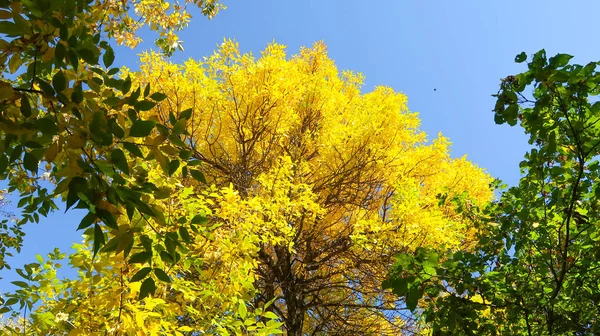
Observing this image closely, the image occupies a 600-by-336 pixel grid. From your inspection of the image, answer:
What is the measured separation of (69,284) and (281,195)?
2.41 m

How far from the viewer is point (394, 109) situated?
23.6 ft

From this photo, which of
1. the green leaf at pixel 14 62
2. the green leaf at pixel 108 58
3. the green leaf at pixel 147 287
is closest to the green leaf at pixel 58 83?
the green leaf at pixel 108 58

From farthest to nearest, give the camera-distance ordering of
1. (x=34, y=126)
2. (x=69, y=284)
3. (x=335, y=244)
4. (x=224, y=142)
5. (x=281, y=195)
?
(x=224, y=142) < (x=335, y=244) < (x=281, y=195) < (x=69, y=284) < (x=34, y=126)

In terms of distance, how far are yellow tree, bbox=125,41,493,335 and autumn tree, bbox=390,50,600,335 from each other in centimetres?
260

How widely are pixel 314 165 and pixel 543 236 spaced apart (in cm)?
499

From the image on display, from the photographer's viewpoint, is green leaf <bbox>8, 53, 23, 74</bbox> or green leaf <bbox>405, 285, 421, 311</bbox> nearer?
green leaf <bbox>8, 53, 23, 74</bbox>

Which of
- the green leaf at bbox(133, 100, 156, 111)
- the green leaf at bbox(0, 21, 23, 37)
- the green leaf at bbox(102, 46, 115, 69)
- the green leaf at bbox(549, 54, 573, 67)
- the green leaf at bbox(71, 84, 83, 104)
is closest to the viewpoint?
the green leaf at bbox(0, 21, 23, 37)

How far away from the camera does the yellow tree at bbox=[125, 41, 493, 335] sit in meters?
6.18

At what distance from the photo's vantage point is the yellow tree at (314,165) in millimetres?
6176

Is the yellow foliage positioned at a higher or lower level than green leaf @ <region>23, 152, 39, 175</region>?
higher

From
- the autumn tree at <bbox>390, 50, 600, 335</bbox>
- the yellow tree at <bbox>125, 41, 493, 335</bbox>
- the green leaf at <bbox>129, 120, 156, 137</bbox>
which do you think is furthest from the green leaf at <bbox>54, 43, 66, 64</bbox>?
the yellow tree at <bbox>125, 41, 493, 335</bbox>

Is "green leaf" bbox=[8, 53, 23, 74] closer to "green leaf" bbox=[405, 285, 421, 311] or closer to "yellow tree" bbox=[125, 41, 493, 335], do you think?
"green leaf" bbox=[405, 285, 421, 311]

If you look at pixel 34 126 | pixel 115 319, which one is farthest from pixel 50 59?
pixel 115 319

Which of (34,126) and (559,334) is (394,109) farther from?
(34,126)
